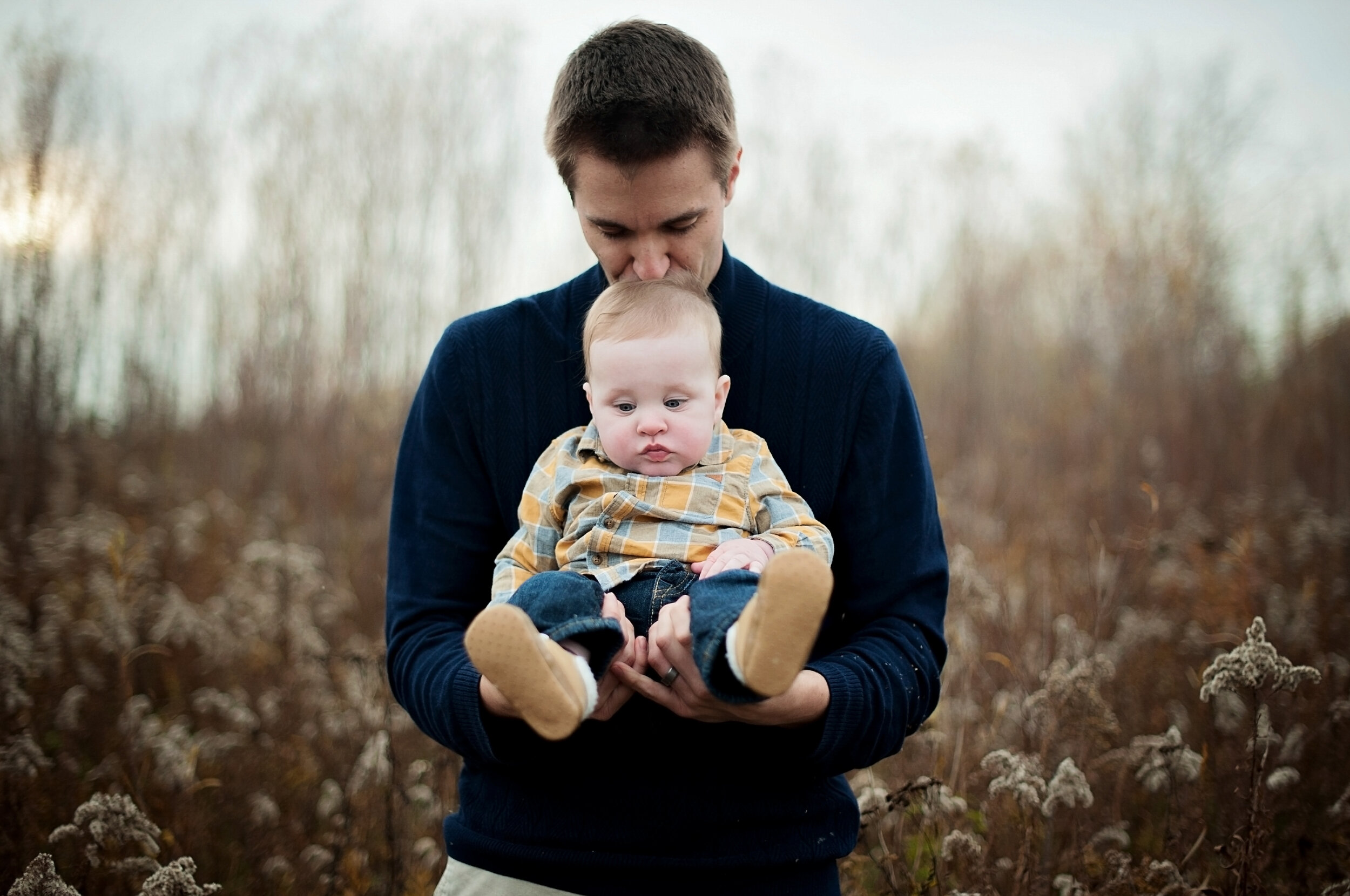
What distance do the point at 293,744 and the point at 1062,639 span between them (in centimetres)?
314

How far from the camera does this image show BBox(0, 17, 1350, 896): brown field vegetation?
2672mm

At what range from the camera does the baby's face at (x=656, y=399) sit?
1.75 meters

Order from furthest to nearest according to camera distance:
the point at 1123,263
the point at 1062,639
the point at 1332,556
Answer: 1. the point at 1123,263
2. the point at 1332,556
3. the point at 1062,639

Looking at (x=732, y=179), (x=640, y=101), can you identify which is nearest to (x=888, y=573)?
(x=732, y=179)

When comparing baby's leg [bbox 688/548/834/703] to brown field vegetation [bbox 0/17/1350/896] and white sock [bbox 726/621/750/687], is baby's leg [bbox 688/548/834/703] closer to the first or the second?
white sock [bbox 726/621/750/687]

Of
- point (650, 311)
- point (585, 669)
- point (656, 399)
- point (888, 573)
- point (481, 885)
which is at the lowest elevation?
point (481, 885)

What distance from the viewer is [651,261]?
5.94ft

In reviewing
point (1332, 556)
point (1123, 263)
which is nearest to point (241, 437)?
point (1332, 556)

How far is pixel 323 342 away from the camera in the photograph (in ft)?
22.7

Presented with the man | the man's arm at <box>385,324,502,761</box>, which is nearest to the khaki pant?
the man

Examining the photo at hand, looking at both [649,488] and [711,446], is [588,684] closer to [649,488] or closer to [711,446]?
[649,488]

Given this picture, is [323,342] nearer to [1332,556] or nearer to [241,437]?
[241,437]

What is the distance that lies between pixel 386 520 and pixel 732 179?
505 centimetres

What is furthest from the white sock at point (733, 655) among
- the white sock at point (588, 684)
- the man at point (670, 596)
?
the white sock at point (588, 684)
